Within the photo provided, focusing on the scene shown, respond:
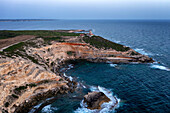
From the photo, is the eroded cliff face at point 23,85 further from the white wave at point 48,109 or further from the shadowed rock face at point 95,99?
the shadowed rock face at point 95,99

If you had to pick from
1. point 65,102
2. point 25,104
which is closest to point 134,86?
point 65,102

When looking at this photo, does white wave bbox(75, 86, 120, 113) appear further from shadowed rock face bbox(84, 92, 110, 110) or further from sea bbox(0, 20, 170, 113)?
shadowed rock face bbox(84, 92, 110, 110)

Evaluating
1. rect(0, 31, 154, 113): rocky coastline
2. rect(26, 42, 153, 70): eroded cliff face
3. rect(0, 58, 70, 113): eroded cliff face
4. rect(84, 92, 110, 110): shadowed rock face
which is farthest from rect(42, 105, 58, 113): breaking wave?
rect(26, 42, 153, 70): eroded cliff face

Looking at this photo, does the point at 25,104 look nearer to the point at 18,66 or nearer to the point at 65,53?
the point at 18,66

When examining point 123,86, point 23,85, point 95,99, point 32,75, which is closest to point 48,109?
point 23,85

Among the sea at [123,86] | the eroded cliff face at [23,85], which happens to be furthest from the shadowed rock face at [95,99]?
the eroded cliff face at [23,85]

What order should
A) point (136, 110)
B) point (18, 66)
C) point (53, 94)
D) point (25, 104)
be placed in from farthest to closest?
point (53, 94) → point (18, 66) → point (25, 104) → point (136, 110)

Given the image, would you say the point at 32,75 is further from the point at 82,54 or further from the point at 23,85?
the point at 82,54
